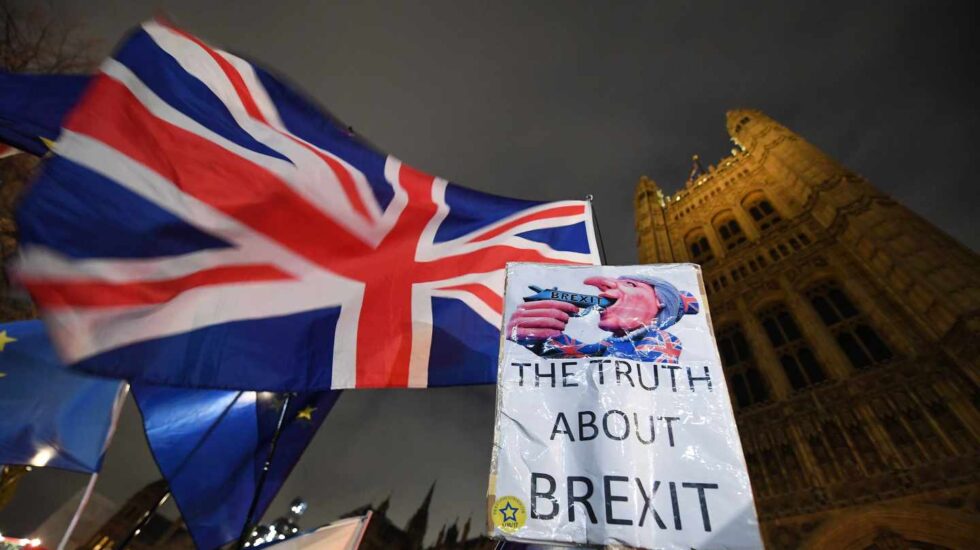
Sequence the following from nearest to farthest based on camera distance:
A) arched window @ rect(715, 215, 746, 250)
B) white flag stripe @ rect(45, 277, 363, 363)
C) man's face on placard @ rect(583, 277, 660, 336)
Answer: white flag stripe @ rect(45, 277, 363, 363), man's face on placard @ rect(583, 277, 660, 336), arched window @ rect(715, 215, 746, 250)

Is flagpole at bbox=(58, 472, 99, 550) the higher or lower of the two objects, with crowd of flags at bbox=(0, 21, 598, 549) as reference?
lower

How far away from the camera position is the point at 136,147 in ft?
12.2

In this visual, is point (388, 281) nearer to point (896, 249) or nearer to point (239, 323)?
point (239, 323)

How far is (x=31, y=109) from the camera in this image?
12.9 ft

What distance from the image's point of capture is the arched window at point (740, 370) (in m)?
18.7

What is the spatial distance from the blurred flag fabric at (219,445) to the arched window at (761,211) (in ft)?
95.2

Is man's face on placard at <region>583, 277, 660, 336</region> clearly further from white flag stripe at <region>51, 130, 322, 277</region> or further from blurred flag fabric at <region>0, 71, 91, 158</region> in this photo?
blurred flag fabric at <region>0, 71, 91, 158</region>

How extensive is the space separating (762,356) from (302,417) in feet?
67.4

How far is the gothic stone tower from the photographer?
38.9ft

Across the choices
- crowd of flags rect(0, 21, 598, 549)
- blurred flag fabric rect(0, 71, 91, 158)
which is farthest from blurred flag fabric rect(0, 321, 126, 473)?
blurred flag fabric rect(0, 71, 91, 158)

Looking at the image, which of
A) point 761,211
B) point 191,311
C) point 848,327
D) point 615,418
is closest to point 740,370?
point 848,327

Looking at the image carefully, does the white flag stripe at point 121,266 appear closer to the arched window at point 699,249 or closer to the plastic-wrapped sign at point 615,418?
the plastic-wrapped sign at point 615,418

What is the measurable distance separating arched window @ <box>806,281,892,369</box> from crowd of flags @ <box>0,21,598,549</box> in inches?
686

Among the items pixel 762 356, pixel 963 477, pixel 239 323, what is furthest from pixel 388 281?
pixel 762 356
